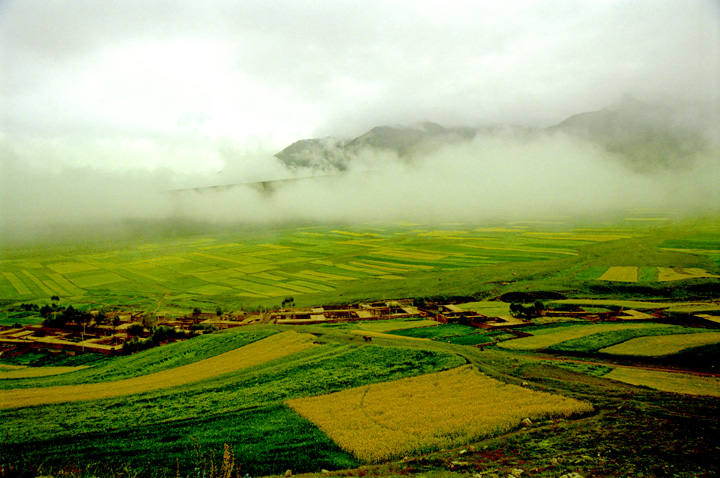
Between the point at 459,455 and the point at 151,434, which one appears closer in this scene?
the point at 459,455

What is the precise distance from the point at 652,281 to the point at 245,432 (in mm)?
71438

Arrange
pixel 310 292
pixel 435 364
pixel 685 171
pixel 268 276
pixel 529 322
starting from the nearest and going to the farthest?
pixel 435 364, pixel 529 322, pixel 310 292, pixel 268 276, pixel 685 171

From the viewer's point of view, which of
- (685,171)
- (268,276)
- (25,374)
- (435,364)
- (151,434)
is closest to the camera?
(151,434)

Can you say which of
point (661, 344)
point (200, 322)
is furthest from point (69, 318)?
point (661, 344)

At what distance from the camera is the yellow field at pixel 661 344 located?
34656mm

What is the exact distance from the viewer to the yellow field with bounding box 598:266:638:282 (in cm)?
6961

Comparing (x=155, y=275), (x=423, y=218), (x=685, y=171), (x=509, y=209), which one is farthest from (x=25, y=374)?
(x=685, y=171)

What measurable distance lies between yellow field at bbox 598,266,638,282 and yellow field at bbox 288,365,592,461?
2219 inches

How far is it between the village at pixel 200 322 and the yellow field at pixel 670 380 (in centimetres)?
1776

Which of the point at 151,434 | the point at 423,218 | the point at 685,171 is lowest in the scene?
the point at 151,434

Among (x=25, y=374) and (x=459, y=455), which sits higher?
(x=459, y=455)

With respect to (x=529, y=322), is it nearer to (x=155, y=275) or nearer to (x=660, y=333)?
(x=660, y=333)

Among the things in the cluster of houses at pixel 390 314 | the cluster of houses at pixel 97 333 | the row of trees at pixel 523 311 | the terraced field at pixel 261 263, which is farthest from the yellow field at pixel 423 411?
the terraced field at pixel 261 263

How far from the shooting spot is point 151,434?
2108cm
